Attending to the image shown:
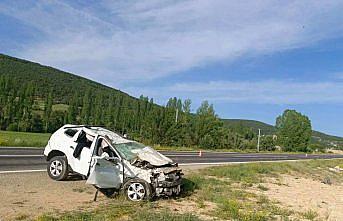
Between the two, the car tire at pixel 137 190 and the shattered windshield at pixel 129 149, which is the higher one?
the shattered windshield at pixel 129 149

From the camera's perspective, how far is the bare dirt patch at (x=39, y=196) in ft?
31.1

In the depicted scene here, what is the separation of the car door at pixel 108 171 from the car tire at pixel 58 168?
188cm

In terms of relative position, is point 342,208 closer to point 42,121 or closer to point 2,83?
point 42,121

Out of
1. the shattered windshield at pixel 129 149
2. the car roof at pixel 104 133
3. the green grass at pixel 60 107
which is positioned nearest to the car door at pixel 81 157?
the car roof at pixel 104 133

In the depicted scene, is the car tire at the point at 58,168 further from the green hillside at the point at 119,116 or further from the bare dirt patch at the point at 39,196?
the green hillside at the point at 119,116

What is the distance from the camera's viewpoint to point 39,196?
36.5 ft

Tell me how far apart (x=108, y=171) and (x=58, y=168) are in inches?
102

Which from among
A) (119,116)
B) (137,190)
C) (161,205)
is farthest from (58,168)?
(119,116)

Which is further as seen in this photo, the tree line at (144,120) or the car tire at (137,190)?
the tree line at (144,120)

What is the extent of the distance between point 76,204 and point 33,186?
8.14 ft

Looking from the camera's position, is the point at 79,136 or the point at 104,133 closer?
the point at 104,133

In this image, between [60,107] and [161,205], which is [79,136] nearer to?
[161,205]

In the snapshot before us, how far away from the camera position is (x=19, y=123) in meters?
76.4

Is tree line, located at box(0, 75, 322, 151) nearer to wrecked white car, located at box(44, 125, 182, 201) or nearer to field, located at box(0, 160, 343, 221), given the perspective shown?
field, located at box(0, 160, 343, 221)
